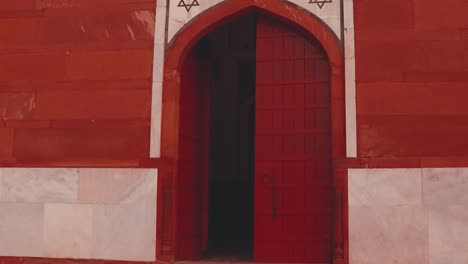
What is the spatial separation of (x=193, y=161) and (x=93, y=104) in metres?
1.18

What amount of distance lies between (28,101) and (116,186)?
124cm

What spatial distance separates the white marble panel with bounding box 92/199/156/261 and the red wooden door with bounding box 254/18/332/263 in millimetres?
980

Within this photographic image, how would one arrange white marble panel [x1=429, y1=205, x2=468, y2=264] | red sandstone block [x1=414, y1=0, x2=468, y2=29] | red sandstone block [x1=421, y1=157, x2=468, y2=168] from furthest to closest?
red sandstone block [x1=414, y1=0, x2=468, y2=29], red sandstone block [x1=421, y1=157, x2=468, y2=168], white marble panel [x1=429, y1=205, x2=468, y2=264]

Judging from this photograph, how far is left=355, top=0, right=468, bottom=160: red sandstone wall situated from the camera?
4.95m

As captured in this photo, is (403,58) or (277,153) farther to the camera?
(277,153)

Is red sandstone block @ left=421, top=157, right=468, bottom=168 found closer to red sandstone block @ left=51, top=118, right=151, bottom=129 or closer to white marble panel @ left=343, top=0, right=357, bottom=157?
white marble panel @ left=343, top=0, right=357, bottom=157

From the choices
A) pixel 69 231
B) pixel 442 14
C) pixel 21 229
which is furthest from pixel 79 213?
pixel 442 14

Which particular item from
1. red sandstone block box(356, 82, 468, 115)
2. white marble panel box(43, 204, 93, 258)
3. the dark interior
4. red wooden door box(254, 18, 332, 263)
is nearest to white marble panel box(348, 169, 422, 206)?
red wooden door box(254, 18, 332, 263)

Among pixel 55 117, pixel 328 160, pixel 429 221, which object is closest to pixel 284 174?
pixel 328 160

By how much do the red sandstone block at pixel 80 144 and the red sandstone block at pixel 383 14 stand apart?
222 cm

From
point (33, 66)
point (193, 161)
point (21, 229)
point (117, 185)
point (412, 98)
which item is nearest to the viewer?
point (412, 98)

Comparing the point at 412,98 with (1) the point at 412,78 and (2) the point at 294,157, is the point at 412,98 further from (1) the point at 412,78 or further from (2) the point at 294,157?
(2) the point at 294,157

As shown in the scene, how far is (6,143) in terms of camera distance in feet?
18.3

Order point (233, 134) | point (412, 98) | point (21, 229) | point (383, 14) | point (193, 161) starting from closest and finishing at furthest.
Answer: point (412, 98) → point (383, 14) → point (21, 229) → point (193, 161) → point (233, 134)
